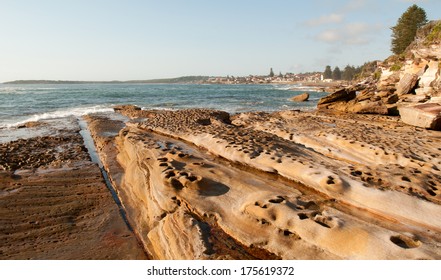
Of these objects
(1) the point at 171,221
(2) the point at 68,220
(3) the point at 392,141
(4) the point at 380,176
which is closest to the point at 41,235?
(2) the point at 68,220

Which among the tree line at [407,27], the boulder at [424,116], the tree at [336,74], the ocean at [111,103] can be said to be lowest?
the tree at [336,74]

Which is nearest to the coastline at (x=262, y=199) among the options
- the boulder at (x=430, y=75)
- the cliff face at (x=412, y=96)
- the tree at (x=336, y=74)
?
the cliff face at (x=412, y=96)

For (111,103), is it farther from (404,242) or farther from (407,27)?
(407,27)

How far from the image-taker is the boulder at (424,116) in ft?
34.4

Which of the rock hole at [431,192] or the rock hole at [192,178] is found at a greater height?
the rock hole at [192,178]

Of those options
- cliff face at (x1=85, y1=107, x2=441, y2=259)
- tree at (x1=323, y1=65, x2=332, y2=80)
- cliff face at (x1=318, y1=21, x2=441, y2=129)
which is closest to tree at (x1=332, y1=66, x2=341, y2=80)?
tree at (x1=323, y1=65, x2=332, y2=80)

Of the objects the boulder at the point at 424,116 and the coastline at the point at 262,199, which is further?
the boulder at the point at 424,116

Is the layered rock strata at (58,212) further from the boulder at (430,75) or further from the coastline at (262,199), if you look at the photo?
the boulder at (430,75)

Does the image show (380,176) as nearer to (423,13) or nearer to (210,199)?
(210,199)

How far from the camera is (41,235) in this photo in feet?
15.4

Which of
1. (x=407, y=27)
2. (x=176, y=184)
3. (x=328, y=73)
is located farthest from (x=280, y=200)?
(x=328, y=73)

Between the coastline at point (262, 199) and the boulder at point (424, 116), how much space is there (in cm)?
315

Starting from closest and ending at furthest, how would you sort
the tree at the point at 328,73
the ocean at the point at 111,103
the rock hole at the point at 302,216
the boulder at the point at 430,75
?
the rock hole at the point at 302,216 → the boulder at the point at 430,75 → the ocean at the point at 111,103 → the tree at the point at 328,73

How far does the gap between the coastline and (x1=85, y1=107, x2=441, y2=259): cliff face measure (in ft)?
0.05
